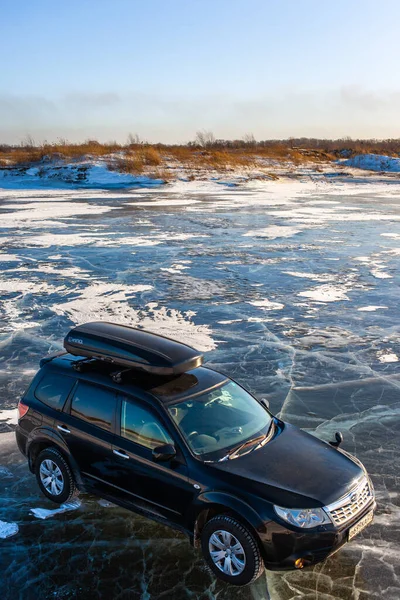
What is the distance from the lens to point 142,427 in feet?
18.3

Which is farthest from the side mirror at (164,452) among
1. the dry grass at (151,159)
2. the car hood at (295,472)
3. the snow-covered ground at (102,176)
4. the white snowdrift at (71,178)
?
the dry grass at (151,159)

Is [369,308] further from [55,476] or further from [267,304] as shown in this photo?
[55,476]

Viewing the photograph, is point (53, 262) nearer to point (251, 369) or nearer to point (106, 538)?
point (251, 369)

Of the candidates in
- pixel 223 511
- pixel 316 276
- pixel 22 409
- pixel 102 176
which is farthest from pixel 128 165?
pixel 223 511

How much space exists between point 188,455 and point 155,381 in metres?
0.88

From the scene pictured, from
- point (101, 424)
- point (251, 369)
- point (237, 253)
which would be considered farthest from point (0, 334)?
point (237, 253)

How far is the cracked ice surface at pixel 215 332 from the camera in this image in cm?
524

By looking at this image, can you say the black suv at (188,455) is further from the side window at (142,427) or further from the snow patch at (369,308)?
the snow patch at (369,308)

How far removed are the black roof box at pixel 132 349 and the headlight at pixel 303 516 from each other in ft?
5.25

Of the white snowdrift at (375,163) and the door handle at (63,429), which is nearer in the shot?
the door handle at (63,429)

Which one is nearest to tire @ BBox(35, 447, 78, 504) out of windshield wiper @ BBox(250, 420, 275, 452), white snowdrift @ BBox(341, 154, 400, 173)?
windshield wiper @ BBox(250, 420, 275, 452)

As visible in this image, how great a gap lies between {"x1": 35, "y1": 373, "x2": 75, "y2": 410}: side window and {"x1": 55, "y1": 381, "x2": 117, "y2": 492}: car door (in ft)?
0.37

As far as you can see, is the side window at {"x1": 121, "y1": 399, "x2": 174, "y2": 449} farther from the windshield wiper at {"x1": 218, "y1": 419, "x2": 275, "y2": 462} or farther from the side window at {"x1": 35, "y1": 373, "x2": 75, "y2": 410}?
the side window at {"x1": 35, "y1": 373, "x2": 75, "y2": 410}

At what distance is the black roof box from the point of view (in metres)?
5.65
